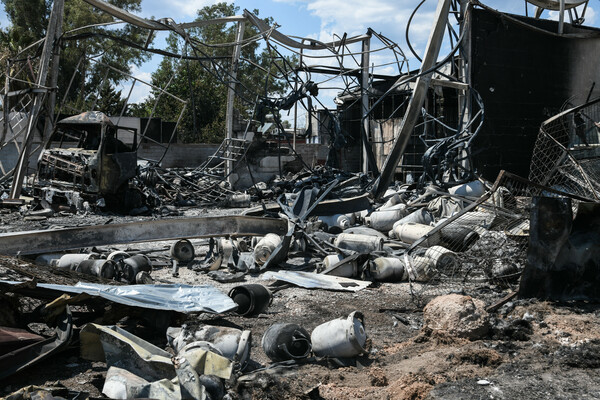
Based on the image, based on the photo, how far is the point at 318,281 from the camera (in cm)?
607

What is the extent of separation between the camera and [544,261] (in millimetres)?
4930

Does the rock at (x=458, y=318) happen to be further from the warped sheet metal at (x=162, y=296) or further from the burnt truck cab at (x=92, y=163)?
the burnt truck cab at (x=92, y=163)

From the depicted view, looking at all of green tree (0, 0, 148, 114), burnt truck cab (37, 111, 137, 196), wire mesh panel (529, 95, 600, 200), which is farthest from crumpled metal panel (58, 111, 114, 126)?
green tree (0, 0, 148, 114)

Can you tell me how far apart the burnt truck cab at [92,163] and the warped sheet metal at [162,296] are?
828 centimetres

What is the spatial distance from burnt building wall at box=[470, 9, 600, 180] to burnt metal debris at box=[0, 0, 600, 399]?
1.7 inches

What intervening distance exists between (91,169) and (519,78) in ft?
31.2

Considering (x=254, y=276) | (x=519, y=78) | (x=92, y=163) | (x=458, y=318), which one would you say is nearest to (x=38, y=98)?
(x=92, y=163)

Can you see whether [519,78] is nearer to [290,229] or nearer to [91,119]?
[290,229]

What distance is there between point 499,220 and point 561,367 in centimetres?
290

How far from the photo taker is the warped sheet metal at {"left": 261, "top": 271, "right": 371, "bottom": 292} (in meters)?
5.88

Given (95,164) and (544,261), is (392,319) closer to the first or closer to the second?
(544,261)

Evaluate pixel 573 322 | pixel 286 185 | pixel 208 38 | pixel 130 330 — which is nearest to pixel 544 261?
pixel 573 322

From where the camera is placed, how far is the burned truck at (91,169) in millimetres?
12250

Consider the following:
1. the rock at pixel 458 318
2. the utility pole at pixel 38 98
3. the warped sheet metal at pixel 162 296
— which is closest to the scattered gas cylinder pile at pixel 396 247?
the rock at pixel 458 318
